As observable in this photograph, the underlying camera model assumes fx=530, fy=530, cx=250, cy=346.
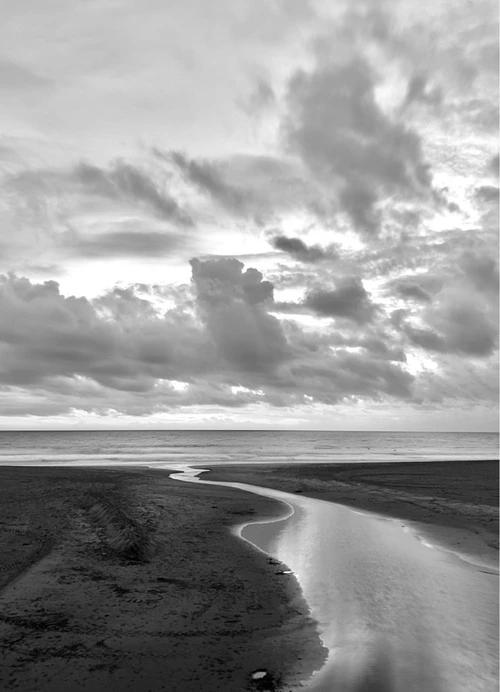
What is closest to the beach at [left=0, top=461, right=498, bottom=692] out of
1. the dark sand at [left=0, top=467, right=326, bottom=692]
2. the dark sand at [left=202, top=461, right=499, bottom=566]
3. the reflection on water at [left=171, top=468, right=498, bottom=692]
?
the dark sand at [left=0, top=467, right=326, bottom=692]

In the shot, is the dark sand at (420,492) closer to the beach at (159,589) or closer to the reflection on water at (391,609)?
the beach at (159,589)

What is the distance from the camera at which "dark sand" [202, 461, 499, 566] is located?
22086 mm

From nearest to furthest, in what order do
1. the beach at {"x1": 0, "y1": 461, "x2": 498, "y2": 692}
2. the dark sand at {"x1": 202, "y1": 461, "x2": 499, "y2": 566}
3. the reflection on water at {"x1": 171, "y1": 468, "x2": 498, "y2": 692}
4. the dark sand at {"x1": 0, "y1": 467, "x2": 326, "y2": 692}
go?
the dark sand at {"x1": 0, "y1": 467, "x2": 326, "y2": 692}
the beach at {"x1": 0, "y1": 461, "x2": 498, "y2": 692}
the reflection on water at {"x1": 171, "y1": 468, "x2": 498, "y2": 692}
the dark sand at {"x1": 202, "y1": 461, "x2": 499, "y2": 566}

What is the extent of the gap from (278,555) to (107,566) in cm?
589

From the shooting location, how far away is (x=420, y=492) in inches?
1371

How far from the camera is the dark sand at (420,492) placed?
2209 cm

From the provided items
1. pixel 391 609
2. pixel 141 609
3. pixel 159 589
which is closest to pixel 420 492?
pixel 391 609

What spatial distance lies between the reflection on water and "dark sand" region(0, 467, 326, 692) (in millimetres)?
739

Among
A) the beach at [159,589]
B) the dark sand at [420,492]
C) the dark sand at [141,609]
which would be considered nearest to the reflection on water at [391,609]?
the beach at [159,589]

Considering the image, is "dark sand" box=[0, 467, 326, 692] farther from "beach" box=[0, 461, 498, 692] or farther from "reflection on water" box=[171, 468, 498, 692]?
"reflection on water" box=[171, 468, 498, 692]

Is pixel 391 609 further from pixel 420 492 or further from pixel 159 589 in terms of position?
pixel 420 492

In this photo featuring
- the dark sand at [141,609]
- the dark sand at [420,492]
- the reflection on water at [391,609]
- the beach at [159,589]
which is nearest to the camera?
the dark sand at [141,609]

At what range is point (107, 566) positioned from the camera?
49.1ft

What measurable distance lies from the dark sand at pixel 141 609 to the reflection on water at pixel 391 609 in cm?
74
